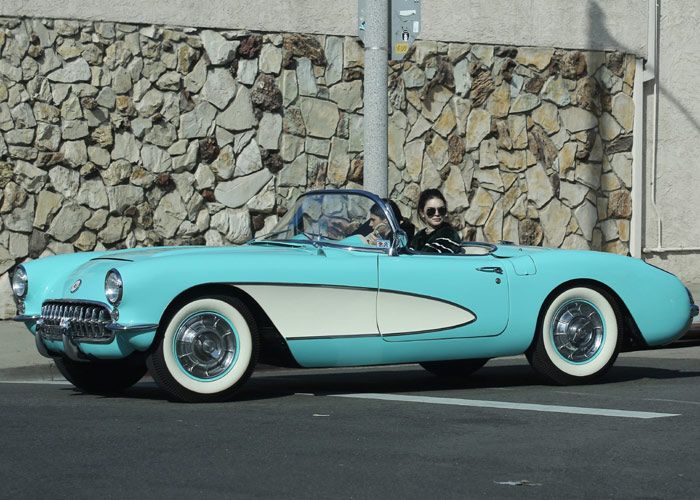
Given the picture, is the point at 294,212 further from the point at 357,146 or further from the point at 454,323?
the point at 357,146

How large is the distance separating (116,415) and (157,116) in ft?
24.4

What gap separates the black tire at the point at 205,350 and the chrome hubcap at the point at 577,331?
2138 millimetres

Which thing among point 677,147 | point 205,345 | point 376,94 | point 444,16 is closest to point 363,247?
point 205,345

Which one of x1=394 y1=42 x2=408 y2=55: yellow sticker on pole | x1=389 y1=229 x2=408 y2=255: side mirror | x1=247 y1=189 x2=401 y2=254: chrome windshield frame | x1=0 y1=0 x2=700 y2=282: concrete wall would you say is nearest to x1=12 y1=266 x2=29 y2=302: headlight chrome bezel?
x1=247 y1=189 x2=401 y2=254: chrome windshield frame

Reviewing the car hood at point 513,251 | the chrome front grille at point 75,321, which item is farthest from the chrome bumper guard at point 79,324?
the car hood at point 513,251

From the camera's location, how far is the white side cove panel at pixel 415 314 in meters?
8.83

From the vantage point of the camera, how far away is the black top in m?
9.44

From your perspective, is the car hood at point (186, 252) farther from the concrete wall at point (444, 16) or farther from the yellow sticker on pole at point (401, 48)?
the concrete wall at point (444, 16)

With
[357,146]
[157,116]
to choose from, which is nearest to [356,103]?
[357,146]

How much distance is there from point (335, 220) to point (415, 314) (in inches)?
35.0

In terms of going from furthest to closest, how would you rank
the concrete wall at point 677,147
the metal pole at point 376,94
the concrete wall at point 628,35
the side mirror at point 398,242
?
the concrete wall at point 677,147 < the concrete wall at point 628,35 < the metal pole at point 376,94 < the side mirror at point 398,242

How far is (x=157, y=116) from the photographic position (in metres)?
15.0

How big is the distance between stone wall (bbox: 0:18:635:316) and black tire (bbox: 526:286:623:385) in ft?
21.5

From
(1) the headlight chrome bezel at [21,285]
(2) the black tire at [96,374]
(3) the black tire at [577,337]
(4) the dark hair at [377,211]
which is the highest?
(4) the dark hair at [377,211]
